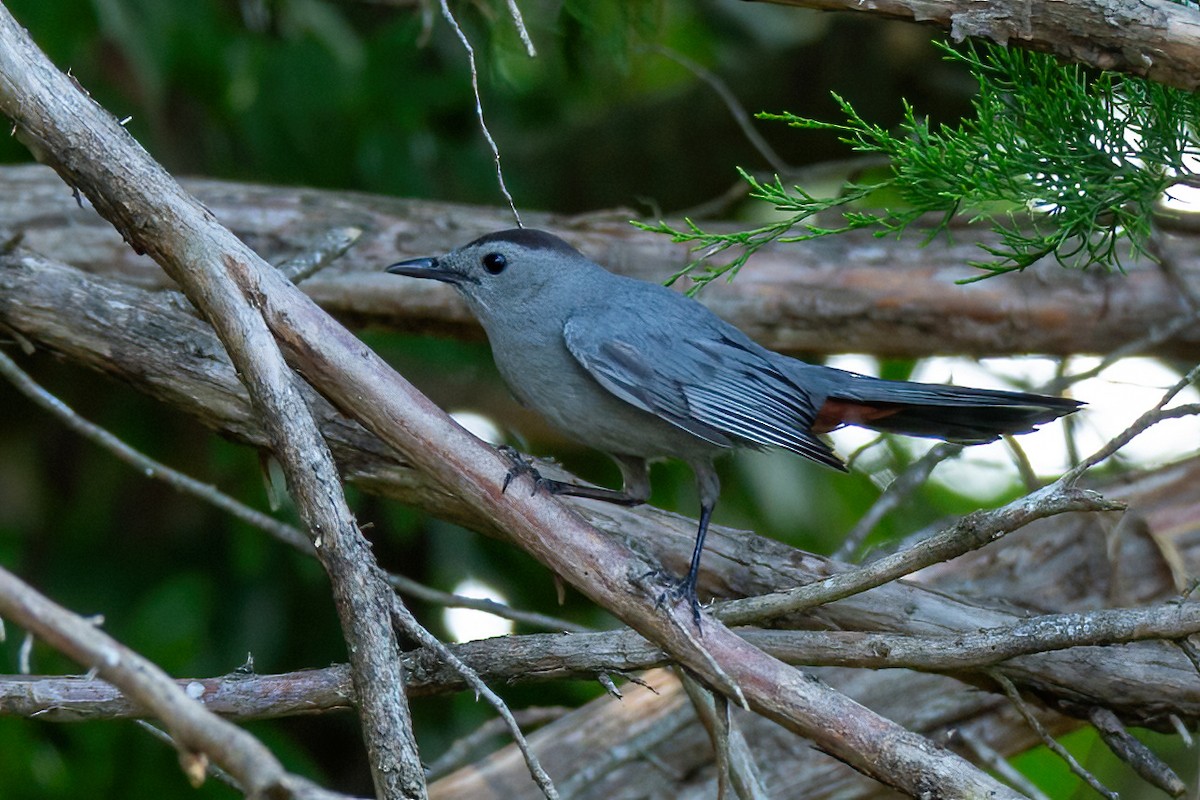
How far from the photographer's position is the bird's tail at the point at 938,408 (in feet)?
10.2

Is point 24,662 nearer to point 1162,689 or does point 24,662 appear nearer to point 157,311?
point 157,311

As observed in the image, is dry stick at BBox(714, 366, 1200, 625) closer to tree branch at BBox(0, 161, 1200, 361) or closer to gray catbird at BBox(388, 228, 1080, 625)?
gray catbird at BBox(388, 228, 1080, 625)

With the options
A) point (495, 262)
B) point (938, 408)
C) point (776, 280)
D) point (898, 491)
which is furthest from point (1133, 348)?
point (495, 262)

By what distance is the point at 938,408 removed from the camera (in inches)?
129

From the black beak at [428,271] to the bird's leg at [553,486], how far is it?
686 mm

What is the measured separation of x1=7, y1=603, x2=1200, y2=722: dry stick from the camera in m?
2.54

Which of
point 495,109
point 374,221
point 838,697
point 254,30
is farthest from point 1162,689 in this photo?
point 254,30

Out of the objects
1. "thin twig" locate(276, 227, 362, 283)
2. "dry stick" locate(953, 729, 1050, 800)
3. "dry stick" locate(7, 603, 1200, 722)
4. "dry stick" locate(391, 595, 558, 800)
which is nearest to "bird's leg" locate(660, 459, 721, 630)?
"dry stick" locate(7, 603, 1200, 722)

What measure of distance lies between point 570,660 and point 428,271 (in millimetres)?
→ 1378

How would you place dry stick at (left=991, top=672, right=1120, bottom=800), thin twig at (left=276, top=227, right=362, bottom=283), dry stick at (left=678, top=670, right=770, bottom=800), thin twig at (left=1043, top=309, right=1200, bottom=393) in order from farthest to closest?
thin twig at (left=1043, top=309, right=1200, bottom=393)
thin twig at (left=276, top=227, right=362, bottom=283)
dry stick at (left=991, top=672, right=1120, bottom=800)
dry stick at (left=678, top=670, right=770, bottom=800)

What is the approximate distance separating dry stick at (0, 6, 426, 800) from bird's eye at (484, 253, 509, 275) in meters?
1.06

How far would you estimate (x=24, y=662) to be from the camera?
2498 millimetres

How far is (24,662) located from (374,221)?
2.57 metres

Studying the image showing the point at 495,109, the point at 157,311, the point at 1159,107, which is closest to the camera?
the point at 1159,107
